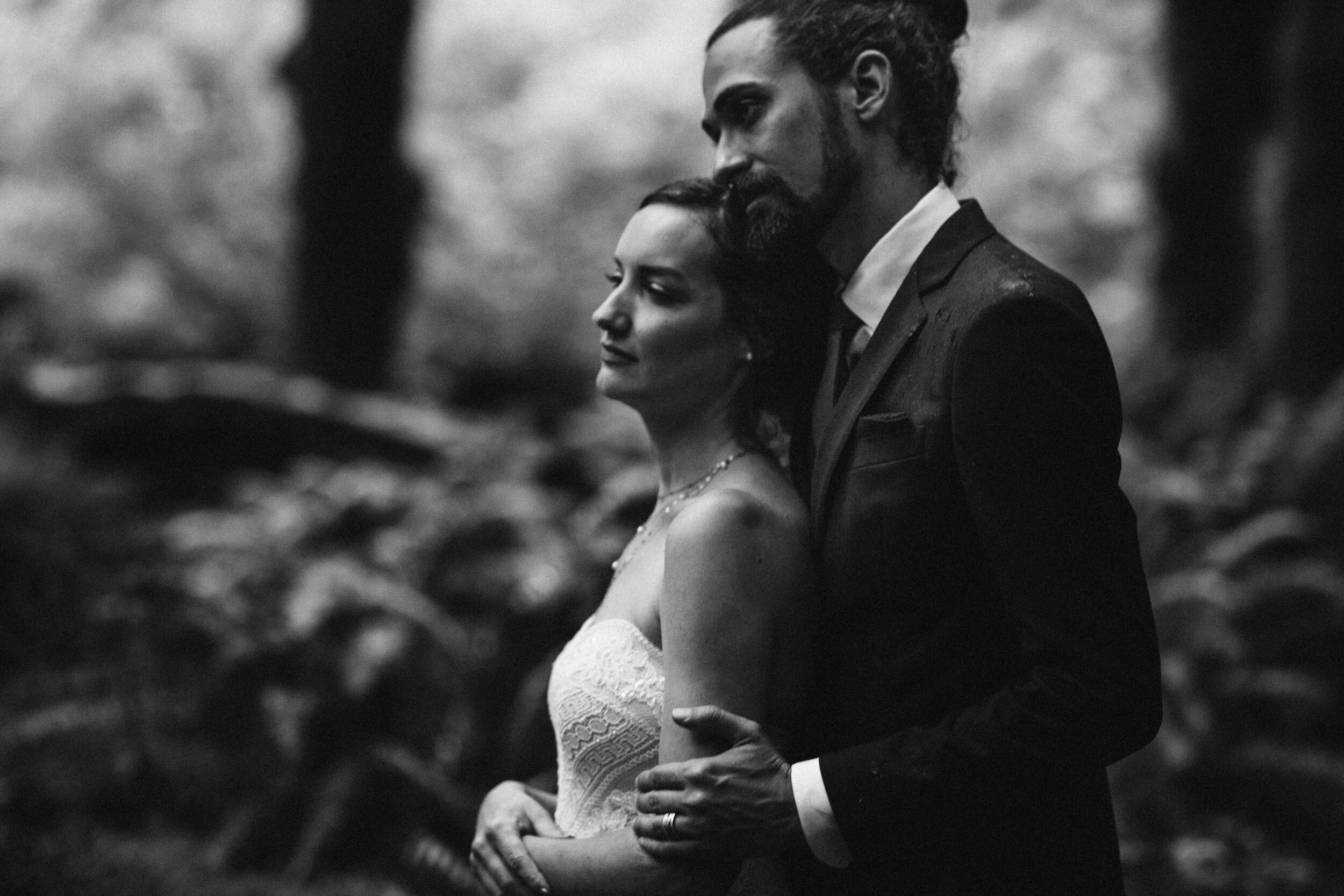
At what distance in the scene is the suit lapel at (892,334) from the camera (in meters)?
2.18

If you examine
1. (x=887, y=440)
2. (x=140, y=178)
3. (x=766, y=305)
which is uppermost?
(x=140, y=178)

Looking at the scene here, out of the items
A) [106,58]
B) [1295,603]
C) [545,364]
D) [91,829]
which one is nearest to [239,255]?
[106,58]

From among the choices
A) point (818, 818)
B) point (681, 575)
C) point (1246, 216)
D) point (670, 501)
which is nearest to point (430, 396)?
point (1246, 216)

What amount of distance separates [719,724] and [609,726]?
15.0 inches

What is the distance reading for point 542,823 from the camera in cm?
250

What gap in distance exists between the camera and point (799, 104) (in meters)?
2.33

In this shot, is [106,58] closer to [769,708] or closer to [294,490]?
[294,490]

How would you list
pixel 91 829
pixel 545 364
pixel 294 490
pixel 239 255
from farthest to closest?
pixel 545 364
pixel 239 255
pixel 294 490
pixel 91 829

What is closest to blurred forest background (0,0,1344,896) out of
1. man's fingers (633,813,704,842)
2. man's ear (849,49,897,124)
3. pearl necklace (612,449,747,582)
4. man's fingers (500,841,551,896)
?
man's fingers (500,841,551,896)

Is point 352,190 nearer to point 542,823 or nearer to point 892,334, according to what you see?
point 542,823

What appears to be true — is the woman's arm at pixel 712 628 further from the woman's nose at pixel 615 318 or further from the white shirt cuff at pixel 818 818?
the woman's nose at pixel 615 318

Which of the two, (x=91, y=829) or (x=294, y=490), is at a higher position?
(x=294, y=490)

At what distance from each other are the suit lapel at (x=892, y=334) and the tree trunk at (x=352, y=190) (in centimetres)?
732

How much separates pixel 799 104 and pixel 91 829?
550cm
